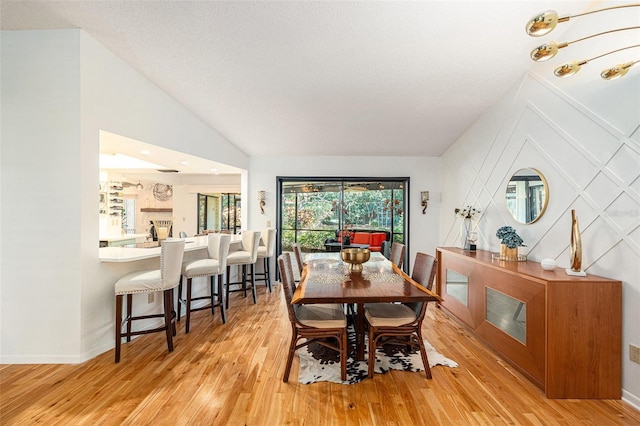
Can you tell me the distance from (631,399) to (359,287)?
6.35 ft

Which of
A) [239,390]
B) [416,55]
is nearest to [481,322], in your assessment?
[239,390]

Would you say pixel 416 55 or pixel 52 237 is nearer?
pixel 52 237

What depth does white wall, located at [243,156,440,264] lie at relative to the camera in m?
5.84

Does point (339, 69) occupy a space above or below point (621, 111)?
above

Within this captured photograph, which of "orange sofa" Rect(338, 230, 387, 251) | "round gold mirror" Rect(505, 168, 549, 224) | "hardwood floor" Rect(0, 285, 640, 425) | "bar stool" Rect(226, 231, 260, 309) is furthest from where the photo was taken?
"orange sofa" Rect(338, 230, 387, 251)

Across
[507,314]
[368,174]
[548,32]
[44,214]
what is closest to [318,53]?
[548,32]

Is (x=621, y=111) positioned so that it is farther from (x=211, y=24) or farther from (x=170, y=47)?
(x=170, y=47)

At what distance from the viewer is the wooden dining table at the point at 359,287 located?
2.12 meters

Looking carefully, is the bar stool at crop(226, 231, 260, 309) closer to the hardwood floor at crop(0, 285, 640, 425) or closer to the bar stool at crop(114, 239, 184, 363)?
the bar stool at crop(114, 239, 184, 363)

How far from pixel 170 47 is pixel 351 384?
320 cm

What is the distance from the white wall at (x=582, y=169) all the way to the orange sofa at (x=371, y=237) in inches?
90.1

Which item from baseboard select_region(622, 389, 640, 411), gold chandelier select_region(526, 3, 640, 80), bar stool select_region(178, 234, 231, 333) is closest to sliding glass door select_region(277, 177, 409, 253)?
bar stool select_region(178, 234, 231, 333)

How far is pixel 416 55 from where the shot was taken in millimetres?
2951

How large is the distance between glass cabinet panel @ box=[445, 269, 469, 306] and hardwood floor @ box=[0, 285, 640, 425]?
678 millimetres
